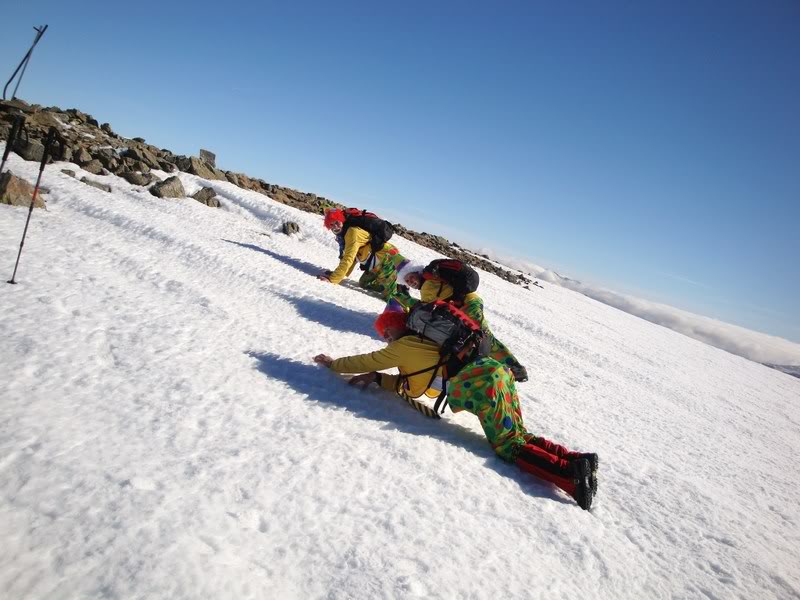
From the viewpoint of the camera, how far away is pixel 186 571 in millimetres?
2016

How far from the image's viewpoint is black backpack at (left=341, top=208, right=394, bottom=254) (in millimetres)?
9102

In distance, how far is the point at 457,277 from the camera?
5.34 meters

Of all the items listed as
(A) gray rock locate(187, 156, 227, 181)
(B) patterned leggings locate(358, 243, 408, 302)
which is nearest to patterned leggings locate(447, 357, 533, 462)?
(B) patterned leggings locate(358, 243, 408, 302)

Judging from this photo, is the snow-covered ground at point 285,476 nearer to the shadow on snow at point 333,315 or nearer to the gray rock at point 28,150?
the shadow on snow at point 333,315

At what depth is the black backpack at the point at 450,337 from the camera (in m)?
4.09

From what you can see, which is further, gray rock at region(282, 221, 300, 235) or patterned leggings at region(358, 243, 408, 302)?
gray rock at region(282, 221, 300, 235)

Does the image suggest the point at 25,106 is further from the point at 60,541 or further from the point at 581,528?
the point at 581,528

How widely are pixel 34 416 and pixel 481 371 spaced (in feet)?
12.3

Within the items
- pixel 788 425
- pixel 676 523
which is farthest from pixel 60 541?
pixel 788 425

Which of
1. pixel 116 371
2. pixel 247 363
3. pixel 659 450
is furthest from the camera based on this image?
pixel 659 450

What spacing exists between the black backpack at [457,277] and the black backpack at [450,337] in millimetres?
1191

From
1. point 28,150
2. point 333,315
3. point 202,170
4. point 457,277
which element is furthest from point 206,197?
point 457,277

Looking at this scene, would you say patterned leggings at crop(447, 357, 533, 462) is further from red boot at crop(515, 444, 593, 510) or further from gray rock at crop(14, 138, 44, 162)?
gray rock at crop(14, 138, 44, 162)

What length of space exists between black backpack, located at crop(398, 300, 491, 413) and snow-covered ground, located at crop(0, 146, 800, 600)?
724 mm
